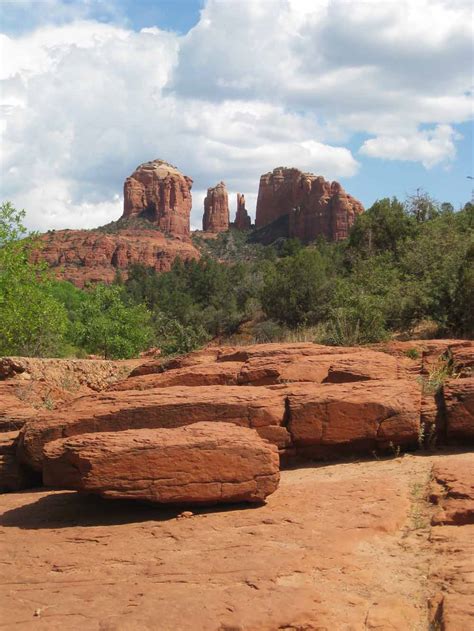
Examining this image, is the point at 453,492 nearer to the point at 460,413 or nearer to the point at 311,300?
the point at 460,413

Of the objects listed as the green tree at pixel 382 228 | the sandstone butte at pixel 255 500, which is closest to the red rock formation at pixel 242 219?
the green tree at pixel 382 228

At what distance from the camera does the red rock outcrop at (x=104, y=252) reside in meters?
96.7

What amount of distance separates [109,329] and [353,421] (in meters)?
18.6

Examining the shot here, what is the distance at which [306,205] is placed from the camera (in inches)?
4444

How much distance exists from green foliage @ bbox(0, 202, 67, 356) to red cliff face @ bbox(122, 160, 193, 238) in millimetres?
100159

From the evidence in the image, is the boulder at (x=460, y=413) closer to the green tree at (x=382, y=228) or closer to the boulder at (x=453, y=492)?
the boulder at (x=453, y=492)

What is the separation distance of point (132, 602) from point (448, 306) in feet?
51.2

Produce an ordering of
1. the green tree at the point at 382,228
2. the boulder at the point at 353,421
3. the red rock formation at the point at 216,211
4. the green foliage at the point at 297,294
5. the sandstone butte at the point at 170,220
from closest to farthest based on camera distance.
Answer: the boulder at the point at 353,421
the green foliage at the point at 297,294
the green tree at the point at 382,228
the sandstone butte at the point at 170,220
the red rock formation at the point at 216,211

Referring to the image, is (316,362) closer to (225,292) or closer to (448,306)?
(448,306)

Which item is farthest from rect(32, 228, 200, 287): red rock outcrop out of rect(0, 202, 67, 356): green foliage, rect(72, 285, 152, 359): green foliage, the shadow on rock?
the shadow on rock

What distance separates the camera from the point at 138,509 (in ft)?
21.7

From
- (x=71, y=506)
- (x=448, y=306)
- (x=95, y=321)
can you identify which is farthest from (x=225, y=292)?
(x=71, y=506)

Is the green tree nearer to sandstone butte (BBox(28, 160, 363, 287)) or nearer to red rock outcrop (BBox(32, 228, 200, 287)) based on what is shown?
sandstone butte (BBox(28, 160, 363, 287))

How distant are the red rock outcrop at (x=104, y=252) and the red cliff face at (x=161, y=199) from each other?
352 inches
